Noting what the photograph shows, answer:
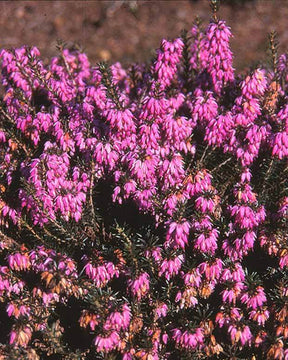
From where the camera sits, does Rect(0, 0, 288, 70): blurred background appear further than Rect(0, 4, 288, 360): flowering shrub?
Yes

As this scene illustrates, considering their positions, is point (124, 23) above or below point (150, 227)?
above

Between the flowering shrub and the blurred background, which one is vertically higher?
the blurred background

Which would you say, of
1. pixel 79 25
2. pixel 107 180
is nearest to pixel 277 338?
pixel 107 180

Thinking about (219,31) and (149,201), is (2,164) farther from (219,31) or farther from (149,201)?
(219,31)

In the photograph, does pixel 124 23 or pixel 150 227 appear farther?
pixel 124 23
